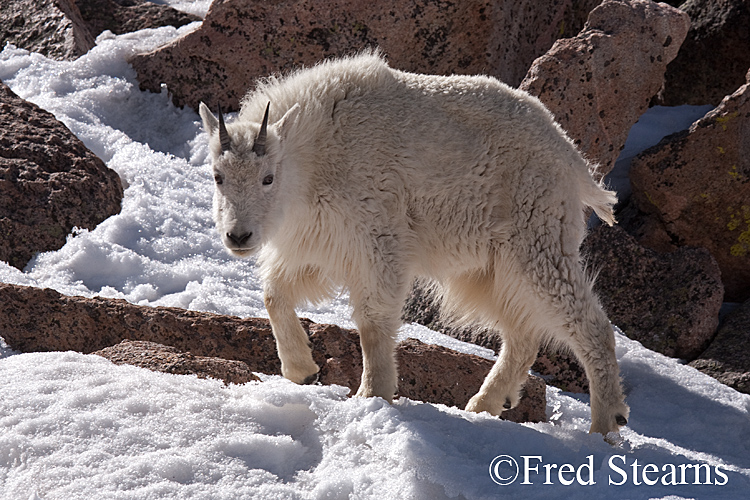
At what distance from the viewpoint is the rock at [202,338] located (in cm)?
534

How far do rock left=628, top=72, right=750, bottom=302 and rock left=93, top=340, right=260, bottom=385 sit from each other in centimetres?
578

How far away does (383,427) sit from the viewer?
13.4 ft

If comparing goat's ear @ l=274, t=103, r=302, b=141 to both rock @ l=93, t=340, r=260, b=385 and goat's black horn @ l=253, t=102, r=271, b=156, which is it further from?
rock @ l=93, t=340, r=260, b=385

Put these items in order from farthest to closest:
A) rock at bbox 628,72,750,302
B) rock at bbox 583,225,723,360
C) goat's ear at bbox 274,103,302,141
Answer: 1. rock at bbox 628,72,750,302
2. rock at bbox 583,225,723,360
3. goat's ear at bbox 274,103,302,141

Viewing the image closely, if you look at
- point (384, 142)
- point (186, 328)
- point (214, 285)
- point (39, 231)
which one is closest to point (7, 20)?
point (39, 231)

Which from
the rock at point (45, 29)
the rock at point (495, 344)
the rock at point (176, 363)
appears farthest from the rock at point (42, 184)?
the rock at point (495, 344)

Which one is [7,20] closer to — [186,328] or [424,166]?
[186,328]

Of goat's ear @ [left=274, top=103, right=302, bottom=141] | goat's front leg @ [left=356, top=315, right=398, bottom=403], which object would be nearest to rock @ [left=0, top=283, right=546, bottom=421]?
goat's front leg @ [left=356, top=315, right=398, bottom=403]

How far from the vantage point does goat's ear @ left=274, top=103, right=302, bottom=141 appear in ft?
15.8

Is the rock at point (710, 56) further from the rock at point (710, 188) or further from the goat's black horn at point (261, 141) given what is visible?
the goat's black horn at point (261, 141)

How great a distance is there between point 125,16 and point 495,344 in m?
8.49

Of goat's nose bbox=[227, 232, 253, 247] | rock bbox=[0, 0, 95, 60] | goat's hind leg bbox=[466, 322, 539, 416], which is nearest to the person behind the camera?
goat's nose bbox=[227, 232, 253, 247]

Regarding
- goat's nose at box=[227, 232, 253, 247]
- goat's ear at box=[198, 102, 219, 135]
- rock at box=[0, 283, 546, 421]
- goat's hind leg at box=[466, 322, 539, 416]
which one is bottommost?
rock at box=[0, 283, 546, 421]

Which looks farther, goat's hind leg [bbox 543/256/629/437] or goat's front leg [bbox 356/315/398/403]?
goat's hind leg [bbox 543/256/629/437]
